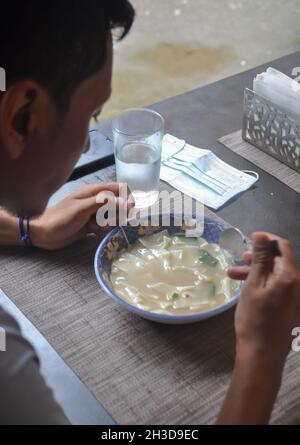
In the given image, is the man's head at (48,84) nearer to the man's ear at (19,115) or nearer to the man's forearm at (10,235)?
the man's ear at (19,115)

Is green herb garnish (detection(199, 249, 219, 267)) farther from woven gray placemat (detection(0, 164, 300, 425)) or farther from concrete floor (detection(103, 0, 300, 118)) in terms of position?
concrete floor (detection(103, 0, 300, 118))

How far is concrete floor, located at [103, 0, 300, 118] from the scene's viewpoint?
3080mm

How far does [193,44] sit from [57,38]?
3.04 metres

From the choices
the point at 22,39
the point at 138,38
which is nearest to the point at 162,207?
the point at 22,39

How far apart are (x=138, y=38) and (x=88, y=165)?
8.43 ft

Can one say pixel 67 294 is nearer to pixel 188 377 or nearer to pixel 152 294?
pixel 152 294

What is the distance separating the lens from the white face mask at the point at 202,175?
44.0 inches

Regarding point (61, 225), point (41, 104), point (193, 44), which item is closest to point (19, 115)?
point (41, 104)

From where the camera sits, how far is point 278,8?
12.9 feet

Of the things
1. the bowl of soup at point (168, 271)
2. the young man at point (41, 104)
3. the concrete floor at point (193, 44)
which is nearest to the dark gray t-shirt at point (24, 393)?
→ the young man at point (41, 104)

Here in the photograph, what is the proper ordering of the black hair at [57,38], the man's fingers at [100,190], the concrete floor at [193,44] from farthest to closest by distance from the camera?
the concrete floor at [193,44] < the man's fingers at [100,190] < the black hair at [57,38]

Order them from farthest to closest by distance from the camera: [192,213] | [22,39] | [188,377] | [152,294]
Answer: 1. [192,213]
2. [152,294]
3. [188,377]
4. [22,39]

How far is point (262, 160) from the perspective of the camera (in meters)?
1.21

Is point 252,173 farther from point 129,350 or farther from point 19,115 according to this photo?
point 19,115
